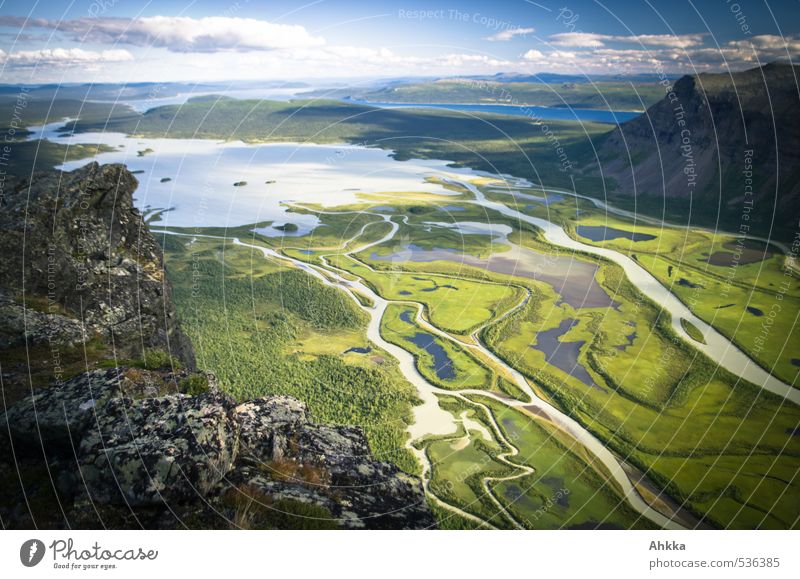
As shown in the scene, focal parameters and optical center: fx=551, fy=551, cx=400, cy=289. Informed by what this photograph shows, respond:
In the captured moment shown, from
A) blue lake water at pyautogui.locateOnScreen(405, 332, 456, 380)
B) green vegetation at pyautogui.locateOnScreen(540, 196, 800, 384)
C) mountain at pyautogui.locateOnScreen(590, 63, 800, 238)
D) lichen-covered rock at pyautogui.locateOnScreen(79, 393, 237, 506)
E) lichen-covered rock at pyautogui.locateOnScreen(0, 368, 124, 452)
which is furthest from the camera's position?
mountain at pyautogui.locateOnScreen(590, 63, 800, 238)

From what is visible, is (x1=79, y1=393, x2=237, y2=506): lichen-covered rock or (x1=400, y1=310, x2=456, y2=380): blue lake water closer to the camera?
(x1=79, y1=393, x2=237, y2=506): lichen-covered rock

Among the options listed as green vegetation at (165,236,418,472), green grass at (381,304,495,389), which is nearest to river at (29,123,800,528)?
green grass at (381,304,495,389)

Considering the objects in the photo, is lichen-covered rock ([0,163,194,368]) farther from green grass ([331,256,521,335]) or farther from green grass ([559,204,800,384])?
green grass ([559,204,800,384])

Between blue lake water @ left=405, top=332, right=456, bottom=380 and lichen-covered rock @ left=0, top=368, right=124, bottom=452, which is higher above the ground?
lichen-covered rock @ left=0, top=368, right=124, bottom=452

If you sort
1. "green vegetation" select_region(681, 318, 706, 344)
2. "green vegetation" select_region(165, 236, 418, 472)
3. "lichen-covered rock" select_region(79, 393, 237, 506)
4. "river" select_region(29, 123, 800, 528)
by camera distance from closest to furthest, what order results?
1. "lichen-covered rock" select_region(79, 393, 237, 506)
2. "river" select_region(29, 123, 800, 528)
3. "green vegetation" select_region(165, 236, 418, 472)
4. "green vegetation" select_region(681, 318, 706, 344)

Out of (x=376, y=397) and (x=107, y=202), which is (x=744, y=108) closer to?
(x=376, y=397)

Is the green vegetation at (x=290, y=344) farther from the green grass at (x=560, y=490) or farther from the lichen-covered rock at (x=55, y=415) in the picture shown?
the lichen-covered rock at (x=55, y=415)

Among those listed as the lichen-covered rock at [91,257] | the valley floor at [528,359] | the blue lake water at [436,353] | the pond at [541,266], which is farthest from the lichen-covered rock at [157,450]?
the pond at [541,266]
